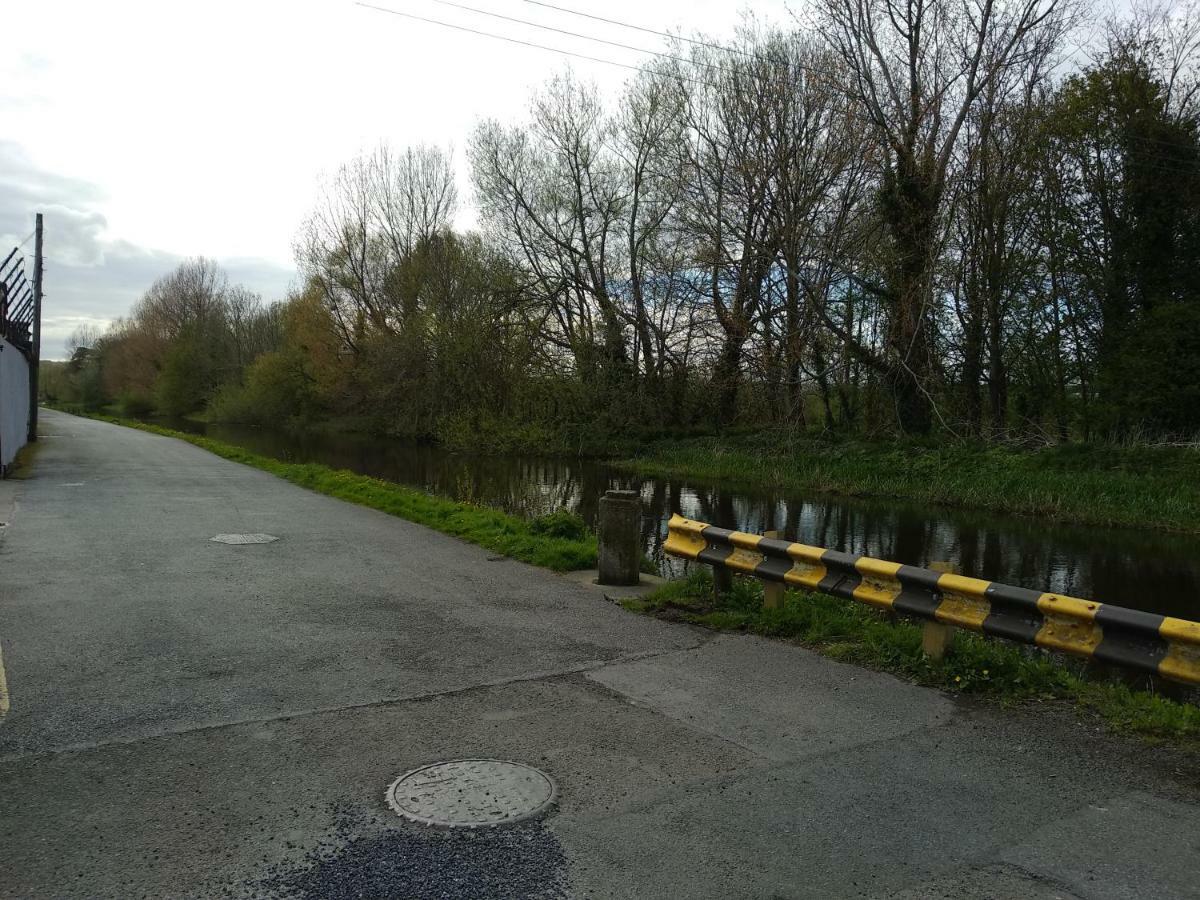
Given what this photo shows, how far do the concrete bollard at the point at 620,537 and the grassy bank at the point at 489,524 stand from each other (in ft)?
3.21

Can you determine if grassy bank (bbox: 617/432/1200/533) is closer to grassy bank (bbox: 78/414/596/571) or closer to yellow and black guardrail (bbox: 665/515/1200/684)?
grassy bank (bbox: 78/414/596/571)

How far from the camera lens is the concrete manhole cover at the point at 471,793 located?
377cm

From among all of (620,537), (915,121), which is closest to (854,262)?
(915,121)

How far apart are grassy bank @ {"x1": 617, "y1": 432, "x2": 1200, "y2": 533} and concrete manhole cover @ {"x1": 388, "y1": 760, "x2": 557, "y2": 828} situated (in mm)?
18516

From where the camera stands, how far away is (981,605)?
226 inches

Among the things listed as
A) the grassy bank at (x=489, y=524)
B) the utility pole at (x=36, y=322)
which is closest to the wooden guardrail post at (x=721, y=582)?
the grassy bank at (x=489, y=524)

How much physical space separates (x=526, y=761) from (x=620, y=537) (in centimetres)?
456

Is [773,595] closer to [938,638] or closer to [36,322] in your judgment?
[938,638]

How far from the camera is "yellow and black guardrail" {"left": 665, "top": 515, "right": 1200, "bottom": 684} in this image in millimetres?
4883

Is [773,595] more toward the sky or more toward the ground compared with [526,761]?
more toward the sky

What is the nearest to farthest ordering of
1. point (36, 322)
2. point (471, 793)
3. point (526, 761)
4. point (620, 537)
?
point (471, 793), point (526, 761), point (620, 537), point (36, 322)

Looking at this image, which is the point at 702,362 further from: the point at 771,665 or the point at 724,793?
the point at 724,793

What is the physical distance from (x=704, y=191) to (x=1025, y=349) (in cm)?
1174

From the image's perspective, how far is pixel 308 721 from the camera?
4.90 m
